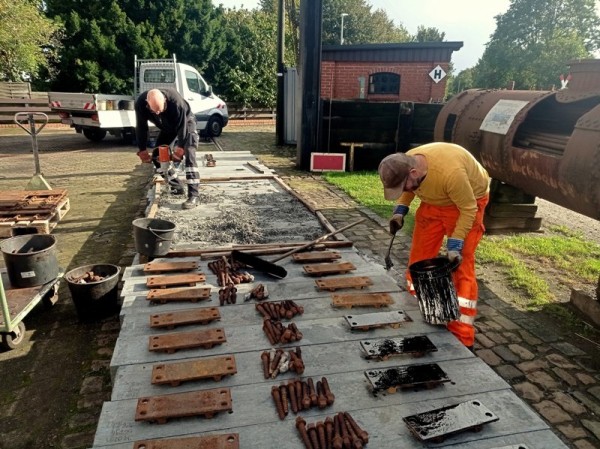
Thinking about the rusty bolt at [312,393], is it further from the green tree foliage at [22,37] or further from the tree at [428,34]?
the tree at [428,34]

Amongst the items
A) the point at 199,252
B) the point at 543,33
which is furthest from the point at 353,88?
the point at 543,33

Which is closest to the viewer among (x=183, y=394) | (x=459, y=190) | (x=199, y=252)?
(x=183, y=394)

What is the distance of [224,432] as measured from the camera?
90.8 inches

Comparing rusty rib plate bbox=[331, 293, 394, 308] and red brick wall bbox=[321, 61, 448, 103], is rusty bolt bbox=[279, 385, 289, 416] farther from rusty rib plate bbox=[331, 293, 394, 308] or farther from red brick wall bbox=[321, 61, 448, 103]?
red brick wall bbox=[321, 61, 448, 103]

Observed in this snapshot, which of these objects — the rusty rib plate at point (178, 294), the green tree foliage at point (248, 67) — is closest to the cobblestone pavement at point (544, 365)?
the rusty rib plate at point (178, 294)

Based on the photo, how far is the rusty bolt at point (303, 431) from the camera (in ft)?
7.18

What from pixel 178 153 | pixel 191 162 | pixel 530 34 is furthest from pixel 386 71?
pixel 530 34

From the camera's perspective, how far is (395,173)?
3.38 meters

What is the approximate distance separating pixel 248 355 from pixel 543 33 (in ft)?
176

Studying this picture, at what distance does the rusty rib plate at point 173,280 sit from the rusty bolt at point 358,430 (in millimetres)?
2178

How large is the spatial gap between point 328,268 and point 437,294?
1364mm

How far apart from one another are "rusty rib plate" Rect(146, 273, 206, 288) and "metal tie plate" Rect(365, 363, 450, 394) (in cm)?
201

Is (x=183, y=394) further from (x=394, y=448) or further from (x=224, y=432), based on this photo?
(x=394, y=448)

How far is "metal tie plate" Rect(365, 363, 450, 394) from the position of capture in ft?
8.66
